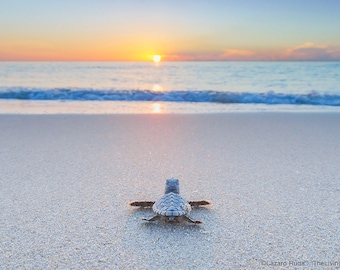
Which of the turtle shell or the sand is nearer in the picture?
the sand

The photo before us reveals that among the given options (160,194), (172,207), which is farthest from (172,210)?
(160,194)

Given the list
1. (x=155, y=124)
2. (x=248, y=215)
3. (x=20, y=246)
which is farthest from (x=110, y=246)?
(x=155, y=124)

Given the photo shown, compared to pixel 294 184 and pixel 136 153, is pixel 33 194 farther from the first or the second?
pixel 294 184

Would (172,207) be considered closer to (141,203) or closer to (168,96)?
(141,203)

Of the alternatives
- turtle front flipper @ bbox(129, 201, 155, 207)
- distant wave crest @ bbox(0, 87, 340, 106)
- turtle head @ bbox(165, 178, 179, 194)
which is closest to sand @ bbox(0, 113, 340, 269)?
turtle front flipper @ bbox(129, 201, 155, 207)

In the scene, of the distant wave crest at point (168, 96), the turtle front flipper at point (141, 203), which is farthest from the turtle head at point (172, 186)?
the distant wave crest at point (168, 96)

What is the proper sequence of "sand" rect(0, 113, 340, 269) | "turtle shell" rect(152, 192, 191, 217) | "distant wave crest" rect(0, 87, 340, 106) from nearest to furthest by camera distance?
"sand" rect(0, 113, 340, 269), "turtle shell" rect(152, 192, 191, 217), "distant wave crest" rect(0, 87, 340, 106)

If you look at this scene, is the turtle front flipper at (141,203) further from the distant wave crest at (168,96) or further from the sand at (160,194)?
the distant wave crest at (168,96)

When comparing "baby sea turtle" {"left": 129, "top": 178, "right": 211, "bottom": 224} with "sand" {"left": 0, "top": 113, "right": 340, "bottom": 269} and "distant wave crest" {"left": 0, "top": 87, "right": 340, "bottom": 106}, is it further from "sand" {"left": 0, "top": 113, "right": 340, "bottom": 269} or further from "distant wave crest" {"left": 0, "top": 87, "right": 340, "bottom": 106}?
"distant wave crest" {"left": 0, "top": 87, "right": 340, "bottom": 106}
